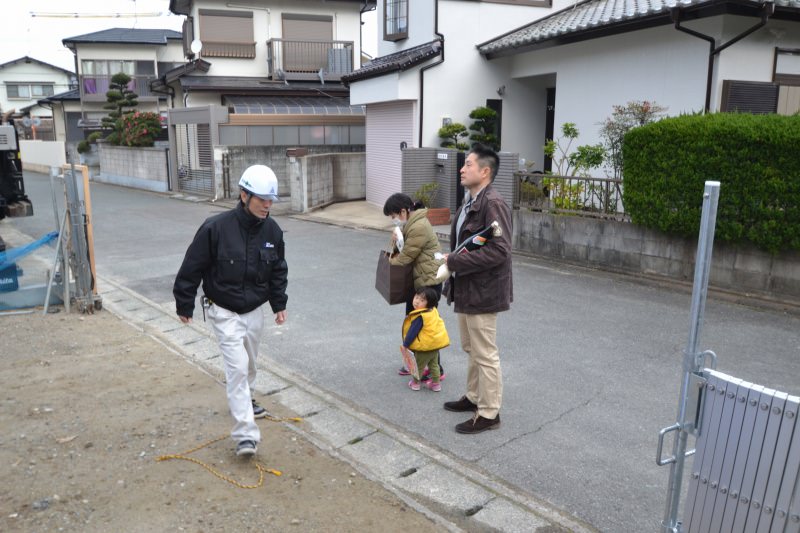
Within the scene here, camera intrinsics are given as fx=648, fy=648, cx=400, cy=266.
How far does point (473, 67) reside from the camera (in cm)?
1509

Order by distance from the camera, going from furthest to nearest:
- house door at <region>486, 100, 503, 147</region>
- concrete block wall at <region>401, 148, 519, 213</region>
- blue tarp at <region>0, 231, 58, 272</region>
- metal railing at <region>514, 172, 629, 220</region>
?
1. house door at <region>486, 100, 503, 147</region>
2. concrete block wall at <region>401, 148, 519, 213</region>
3. metal railing at <region>514, 172, 629, 220</region>
4. blue tarp at <region>0, 231, 58, 272</region>

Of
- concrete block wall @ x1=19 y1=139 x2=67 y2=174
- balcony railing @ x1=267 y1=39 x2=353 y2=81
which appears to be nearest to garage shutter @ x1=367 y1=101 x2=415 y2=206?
balcony railing @ x1=267 y1=39 x2=353 y2=81

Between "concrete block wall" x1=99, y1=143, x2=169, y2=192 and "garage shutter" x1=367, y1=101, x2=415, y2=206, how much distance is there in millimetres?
9222

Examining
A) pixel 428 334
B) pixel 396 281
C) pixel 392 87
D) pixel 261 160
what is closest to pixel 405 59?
pixel 392 87

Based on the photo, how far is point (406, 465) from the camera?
402cm

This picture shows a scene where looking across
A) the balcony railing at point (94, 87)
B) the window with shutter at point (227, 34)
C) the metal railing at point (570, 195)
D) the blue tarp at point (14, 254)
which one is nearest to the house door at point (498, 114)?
the metal railing at point (570, 195)

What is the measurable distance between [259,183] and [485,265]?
4.91ft

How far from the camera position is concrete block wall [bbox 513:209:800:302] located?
25.1 feet

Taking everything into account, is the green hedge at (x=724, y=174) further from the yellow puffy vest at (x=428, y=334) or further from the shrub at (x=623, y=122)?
the yellow puffy vest at (x=428, y=334)

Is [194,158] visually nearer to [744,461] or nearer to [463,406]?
[463,406]

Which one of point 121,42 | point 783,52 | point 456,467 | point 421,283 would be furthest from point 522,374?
point 121,42

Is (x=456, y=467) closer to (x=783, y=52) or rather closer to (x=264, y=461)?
(x=264, y=461)

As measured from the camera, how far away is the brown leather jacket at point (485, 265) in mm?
4129

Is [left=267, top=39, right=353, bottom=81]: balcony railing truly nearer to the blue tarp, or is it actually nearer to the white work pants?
the blue tarp
